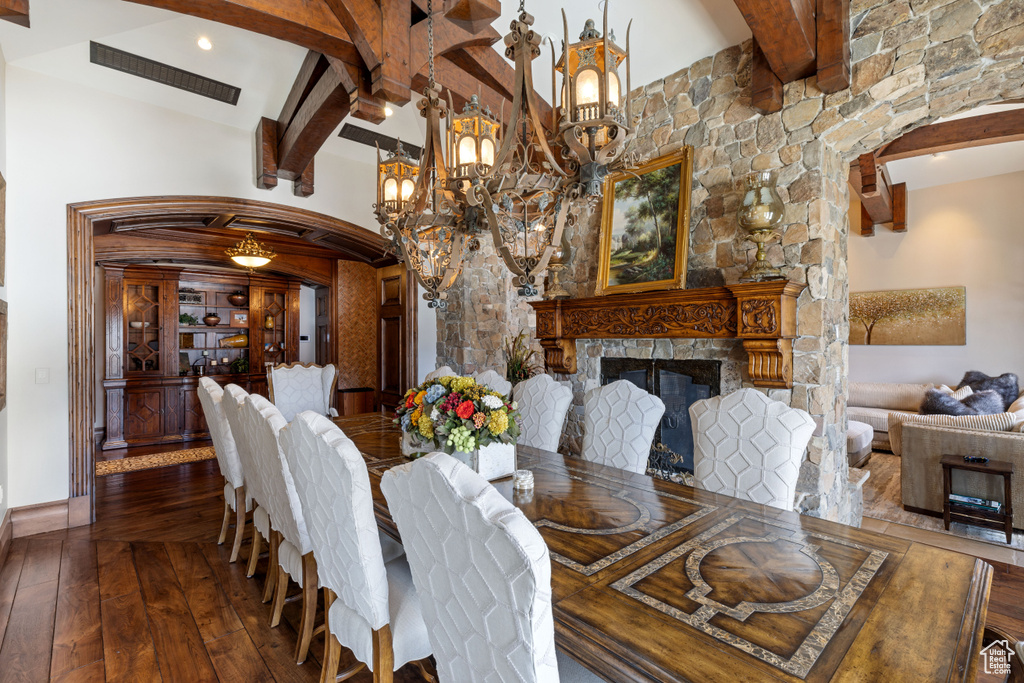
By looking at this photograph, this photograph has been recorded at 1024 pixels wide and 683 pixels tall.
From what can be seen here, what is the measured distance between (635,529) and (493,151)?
163cm

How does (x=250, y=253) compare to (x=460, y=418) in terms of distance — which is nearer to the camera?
(x=460, y=418)

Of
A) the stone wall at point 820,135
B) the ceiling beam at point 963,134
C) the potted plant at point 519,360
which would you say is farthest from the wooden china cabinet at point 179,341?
the ceiling beam at point 963,134

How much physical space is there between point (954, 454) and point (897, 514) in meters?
0.59

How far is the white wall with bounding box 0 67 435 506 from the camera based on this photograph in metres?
3.28

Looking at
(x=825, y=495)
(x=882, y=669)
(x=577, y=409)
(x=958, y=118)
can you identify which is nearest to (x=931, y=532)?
A: (x=825, y=495)

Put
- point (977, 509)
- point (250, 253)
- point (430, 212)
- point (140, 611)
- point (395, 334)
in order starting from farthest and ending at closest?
point (395, 334), point (250, 253), point (977, 509), point (430, 212), point (140, 611)

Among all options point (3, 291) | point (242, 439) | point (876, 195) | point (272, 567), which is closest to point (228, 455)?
point (242, 439)

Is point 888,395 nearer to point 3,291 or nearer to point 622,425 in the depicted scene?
point 622,425

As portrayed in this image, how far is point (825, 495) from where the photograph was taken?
2811 mm

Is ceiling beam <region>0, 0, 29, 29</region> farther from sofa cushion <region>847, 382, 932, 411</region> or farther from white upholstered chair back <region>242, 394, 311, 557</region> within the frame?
sofa cushion <region>847, 382, 932, 411</region>

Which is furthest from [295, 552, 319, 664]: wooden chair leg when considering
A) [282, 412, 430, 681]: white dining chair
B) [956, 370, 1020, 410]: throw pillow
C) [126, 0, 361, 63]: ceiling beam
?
[956, 370, 1020, 410]: throw pillow

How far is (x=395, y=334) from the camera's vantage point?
5.85 m

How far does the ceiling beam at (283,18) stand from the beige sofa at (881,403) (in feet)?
22.4

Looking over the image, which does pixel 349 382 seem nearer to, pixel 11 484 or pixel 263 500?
pixel 11 484
